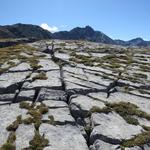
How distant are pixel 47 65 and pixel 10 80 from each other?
30.1ft

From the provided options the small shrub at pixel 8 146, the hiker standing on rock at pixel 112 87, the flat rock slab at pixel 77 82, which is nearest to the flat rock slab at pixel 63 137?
the small shrub at pixel 8 146

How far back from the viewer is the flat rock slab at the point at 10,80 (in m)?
36.3

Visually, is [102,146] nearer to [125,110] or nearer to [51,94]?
[125,110]

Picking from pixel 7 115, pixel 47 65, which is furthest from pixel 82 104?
pixel 47 65

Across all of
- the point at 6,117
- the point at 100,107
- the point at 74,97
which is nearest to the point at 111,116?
the point at 100,107

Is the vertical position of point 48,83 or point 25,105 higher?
point 48,83

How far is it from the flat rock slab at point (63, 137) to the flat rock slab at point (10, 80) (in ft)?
34.6

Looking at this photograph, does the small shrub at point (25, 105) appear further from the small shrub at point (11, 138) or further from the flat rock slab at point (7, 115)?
the small shrub at point (11, 138)

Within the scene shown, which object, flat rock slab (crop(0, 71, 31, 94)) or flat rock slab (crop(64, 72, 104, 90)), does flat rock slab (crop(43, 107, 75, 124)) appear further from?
flat rock slab (crop(0, 71, 31, 94))

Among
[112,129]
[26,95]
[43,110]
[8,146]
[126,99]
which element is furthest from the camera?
[126,99]

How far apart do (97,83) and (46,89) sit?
6.91m

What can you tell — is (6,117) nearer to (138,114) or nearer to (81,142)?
(81,142)

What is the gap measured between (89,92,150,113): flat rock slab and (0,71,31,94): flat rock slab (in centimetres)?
917

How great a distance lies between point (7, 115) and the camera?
29.9 meters
